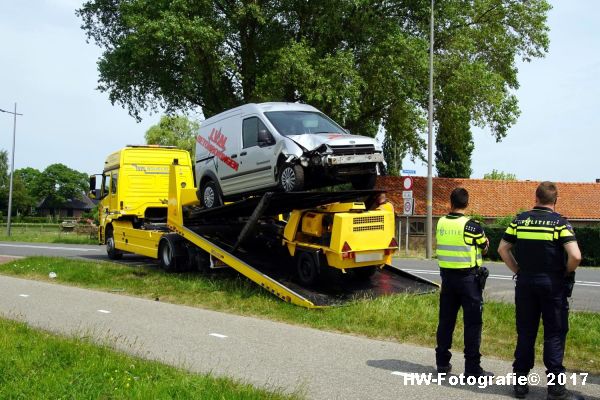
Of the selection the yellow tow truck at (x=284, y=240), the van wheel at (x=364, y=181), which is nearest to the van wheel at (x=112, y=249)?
the yellow tow truck at (x=284, y=240)

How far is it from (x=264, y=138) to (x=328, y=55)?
1536cm

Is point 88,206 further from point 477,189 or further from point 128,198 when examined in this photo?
point 128,198

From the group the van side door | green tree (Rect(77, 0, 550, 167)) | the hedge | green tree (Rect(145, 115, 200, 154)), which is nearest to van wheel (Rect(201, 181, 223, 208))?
the van side door

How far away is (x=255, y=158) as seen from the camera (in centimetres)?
1088

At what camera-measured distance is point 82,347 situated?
6438 millimetres

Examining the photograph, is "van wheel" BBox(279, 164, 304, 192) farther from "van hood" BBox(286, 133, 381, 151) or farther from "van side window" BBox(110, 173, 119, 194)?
"van side window" BBox(110, 173, 119, 194)

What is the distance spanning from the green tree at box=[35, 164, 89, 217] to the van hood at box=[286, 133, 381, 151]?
101414 millimetres

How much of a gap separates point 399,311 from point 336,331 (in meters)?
0.97

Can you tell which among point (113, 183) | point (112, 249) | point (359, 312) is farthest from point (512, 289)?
point (112, 249)

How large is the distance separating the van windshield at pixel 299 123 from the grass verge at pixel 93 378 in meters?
5.18

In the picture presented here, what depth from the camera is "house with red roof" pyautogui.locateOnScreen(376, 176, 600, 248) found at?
3538cm

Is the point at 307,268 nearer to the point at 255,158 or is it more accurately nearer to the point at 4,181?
the point at 255,158

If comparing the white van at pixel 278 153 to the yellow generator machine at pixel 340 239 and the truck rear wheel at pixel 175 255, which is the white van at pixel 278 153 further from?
the truck rear wheel at pixel 175 255

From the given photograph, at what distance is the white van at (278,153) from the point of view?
9922 millimetres
